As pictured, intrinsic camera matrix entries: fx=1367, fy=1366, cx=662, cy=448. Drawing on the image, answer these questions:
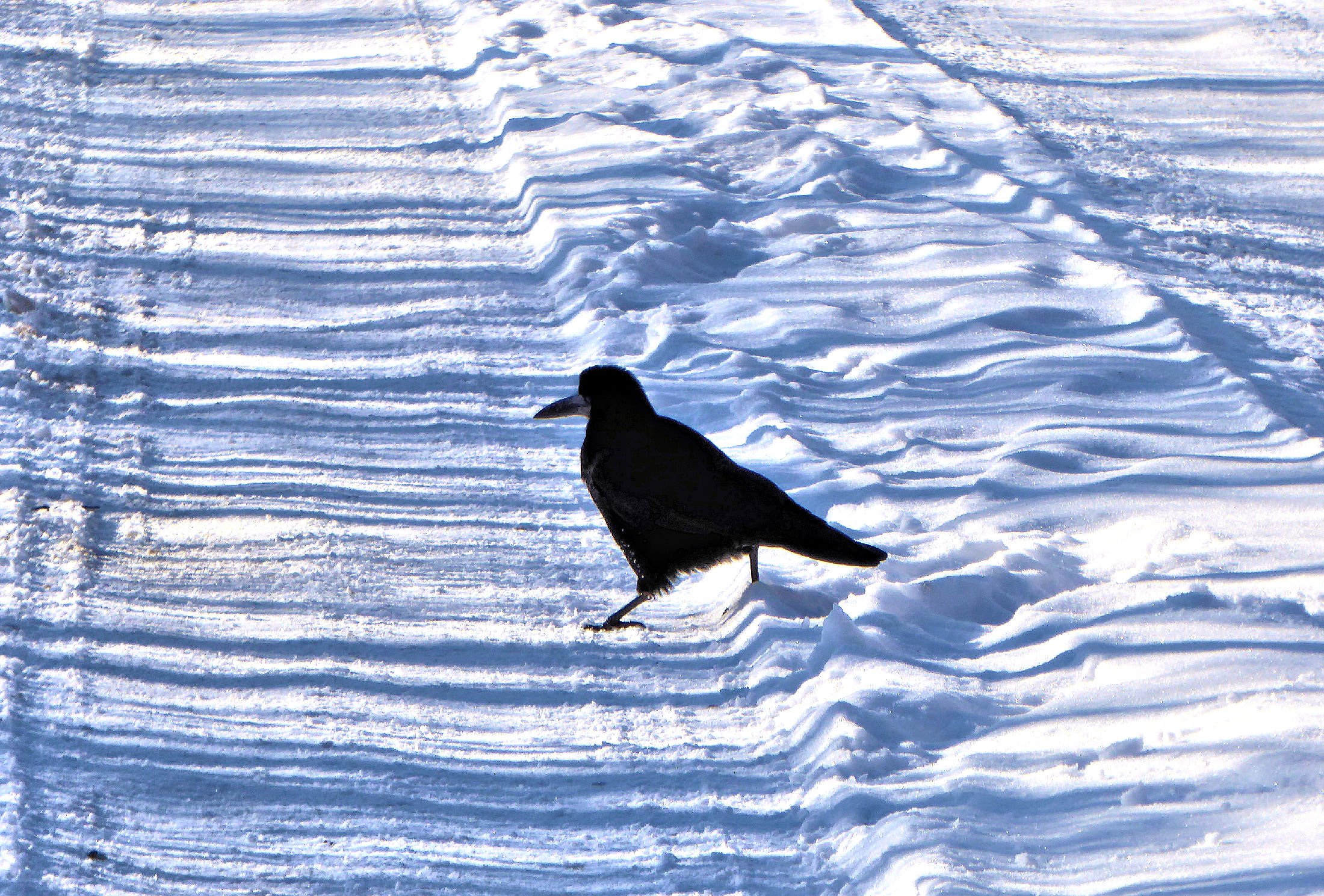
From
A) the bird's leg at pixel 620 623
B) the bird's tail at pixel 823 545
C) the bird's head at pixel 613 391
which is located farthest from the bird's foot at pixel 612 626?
the bird's head at pixel 613 391

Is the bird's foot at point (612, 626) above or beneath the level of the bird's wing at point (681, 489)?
beneath

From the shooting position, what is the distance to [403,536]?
3.73 metres

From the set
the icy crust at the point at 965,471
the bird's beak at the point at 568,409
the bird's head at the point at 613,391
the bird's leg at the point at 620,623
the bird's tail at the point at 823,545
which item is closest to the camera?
the icy crust at the point at 965,471

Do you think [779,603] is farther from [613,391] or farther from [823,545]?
[613,391]

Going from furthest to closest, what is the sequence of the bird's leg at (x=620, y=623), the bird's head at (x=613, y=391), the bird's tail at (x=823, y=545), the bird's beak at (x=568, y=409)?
the bird's beak at (x=568, y=409) → the bird's head at (x=613, y=391) → the bird's leg at (x=620, y=623) → the bird's tail at (x=823, y=545)

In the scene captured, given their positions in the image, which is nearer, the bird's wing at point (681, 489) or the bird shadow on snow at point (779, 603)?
the bird's wing at point (681, 489)

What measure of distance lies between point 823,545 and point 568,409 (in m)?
0.87

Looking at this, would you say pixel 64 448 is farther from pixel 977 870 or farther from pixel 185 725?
pixel 977 870

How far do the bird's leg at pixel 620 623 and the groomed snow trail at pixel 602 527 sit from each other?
5 cm

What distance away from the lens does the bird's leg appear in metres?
3.34

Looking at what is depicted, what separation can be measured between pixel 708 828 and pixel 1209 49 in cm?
676

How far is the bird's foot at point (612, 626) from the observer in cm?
334

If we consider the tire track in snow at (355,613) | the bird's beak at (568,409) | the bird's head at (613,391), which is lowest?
the tire track in snow at (355,613)

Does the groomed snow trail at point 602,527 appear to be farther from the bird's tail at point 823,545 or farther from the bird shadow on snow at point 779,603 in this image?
the bird's tail at point 823,545
